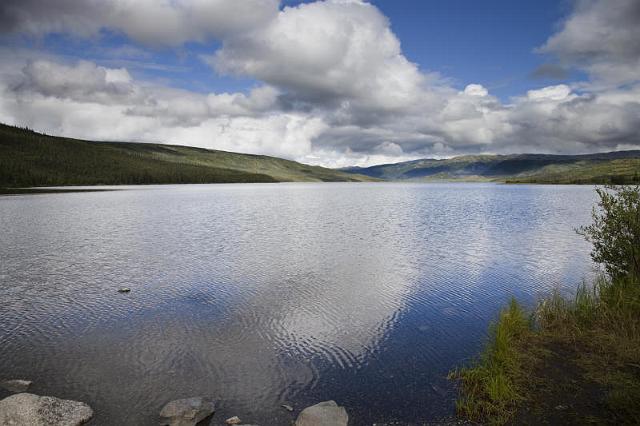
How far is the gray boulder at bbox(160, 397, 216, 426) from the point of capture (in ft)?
35.0

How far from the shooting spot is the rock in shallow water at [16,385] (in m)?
12.5

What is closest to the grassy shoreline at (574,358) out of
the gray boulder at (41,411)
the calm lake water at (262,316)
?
the calm lake water at (262,316)

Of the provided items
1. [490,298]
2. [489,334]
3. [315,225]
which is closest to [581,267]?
[490,298]

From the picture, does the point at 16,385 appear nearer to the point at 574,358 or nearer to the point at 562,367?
the point at 562,367

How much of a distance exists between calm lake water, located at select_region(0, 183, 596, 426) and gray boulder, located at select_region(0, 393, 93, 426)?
0.55 meters

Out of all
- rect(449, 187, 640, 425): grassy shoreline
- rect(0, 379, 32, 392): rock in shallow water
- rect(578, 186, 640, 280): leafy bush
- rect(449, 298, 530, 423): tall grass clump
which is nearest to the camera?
rect(449, 187, 640, 425): grassy shoreline

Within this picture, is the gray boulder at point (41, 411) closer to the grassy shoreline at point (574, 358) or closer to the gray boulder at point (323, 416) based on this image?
the gray boulder at point (323, 416)

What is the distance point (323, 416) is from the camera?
35.1 feet

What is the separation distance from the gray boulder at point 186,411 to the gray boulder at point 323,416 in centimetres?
267

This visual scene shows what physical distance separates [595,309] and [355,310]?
1046 centimetres

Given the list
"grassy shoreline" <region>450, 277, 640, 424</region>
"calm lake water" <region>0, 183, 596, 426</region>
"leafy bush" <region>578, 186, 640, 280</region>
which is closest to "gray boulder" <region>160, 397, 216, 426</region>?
"calm lake water" <region>0, 183, 596, 426</region>

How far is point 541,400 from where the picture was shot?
36.1ft

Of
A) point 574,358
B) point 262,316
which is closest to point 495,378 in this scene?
point 574,358

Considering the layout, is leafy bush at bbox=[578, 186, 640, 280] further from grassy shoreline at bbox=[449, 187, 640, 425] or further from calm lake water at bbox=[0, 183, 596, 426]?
calm lake water at bbox=[0, 183, 596, 426]
